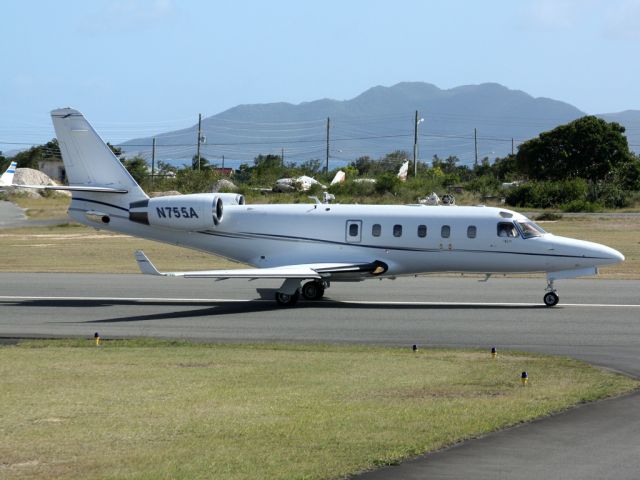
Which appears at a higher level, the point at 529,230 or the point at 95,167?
the point at 95,167

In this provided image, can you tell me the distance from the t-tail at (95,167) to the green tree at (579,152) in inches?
2688

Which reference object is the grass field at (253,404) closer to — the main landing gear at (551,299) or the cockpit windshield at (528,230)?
the main landing gear at (551,299)

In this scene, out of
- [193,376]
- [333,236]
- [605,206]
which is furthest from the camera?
[605,206]

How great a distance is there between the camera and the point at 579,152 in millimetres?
93375

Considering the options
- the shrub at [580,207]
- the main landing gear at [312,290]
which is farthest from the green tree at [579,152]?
the main landing gear at [312,290]

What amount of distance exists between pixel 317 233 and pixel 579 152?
2763 inches

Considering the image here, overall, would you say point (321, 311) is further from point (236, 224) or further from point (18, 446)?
point (18, 446)

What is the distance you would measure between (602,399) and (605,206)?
211 feet

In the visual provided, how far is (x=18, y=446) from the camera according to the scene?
11.2 m

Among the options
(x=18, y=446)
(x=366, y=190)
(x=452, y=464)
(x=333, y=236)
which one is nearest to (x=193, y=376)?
(x=18, y=446)

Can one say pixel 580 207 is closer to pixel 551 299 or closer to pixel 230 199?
pixel 551 299

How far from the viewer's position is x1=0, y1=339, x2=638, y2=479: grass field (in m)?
10.7

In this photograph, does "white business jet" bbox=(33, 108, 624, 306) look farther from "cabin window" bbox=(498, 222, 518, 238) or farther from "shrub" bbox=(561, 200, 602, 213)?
"shrub" bbox=(561, 200, 602, 213)

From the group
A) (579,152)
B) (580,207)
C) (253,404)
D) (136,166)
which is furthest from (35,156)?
(253,404)
